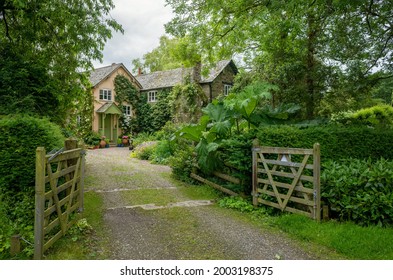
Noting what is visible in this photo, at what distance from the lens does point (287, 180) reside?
6246mm

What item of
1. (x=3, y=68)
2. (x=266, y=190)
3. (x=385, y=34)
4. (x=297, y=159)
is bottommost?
(x=266, y=190)

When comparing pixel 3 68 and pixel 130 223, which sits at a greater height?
pixel 3 68

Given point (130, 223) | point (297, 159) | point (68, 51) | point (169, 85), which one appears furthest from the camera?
point (169, 85)

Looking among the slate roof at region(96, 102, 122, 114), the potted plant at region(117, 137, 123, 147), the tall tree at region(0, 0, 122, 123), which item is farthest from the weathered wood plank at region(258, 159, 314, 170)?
the slate roof at region(96, 102, 122, 114)

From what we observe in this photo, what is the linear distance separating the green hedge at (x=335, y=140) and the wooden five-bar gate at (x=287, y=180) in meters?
0.35

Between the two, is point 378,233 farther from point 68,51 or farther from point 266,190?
point 68,51

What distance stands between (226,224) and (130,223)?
5.68 feet

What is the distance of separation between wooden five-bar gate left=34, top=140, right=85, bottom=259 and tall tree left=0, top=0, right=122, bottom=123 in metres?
4.10

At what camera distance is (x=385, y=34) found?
809 centimetres

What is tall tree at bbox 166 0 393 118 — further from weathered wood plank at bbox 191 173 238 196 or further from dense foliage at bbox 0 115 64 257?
dense foliage at bbox 0 115 64 257

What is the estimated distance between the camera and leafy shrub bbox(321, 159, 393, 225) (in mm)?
4777

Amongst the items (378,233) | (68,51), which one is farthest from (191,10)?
(378,233)

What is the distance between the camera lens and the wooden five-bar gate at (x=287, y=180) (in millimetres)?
5395

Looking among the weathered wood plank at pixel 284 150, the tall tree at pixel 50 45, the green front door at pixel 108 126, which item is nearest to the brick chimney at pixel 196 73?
the green front door at pixel 108 126
